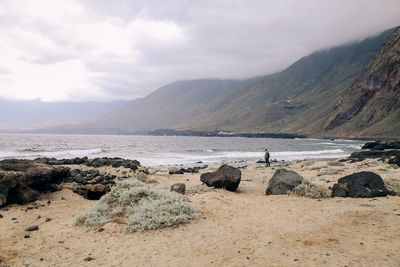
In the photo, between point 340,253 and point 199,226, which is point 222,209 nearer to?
point 199,226

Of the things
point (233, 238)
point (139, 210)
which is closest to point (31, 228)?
point (139, 210)

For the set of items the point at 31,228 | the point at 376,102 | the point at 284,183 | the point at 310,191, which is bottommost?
the point at 31,228

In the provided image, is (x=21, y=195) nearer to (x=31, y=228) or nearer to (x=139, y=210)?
(x=31, y=228)

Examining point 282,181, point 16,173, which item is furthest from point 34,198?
point 282,181

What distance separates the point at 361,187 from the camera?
1617 centimetres

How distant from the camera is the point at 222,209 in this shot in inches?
562

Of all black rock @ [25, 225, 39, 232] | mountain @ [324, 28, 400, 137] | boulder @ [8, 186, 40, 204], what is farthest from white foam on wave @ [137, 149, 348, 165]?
mountain @ [324, 28, 400, 137]

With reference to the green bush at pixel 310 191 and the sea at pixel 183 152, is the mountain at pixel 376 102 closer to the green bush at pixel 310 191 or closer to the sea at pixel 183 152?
the sea at pixel 183 152

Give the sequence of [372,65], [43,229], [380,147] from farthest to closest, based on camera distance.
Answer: [372,65] < [380,147] < [43,229]

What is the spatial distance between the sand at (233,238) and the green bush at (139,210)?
13.9 inches

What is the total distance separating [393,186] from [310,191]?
341cm

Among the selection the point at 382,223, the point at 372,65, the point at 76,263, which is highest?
the point at 372,65

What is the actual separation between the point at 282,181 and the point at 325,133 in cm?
15515

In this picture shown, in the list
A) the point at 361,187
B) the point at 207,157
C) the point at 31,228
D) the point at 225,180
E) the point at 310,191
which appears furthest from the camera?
the point at 207,157
